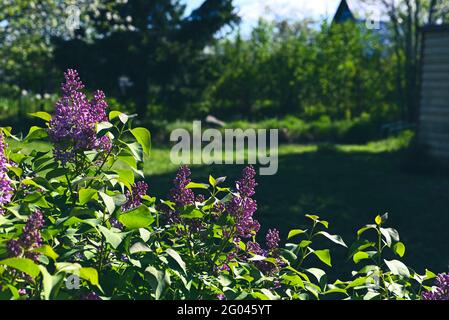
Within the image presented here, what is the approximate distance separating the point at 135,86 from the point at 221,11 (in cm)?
277

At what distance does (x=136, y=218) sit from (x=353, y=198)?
7.08 metres

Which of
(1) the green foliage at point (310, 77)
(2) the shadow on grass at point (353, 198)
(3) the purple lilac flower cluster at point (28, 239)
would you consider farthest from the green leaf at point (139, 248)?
(1) the green foliage at point (310, 77)

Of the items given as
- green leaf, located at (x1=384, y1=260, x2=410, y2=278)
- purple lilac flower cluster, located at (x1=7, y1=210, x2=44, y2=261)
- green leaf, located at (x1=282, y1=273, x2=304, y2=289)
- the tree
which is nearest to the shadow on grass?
green leaf, located at (x1=384, y1=260, x2=410, y2=278)

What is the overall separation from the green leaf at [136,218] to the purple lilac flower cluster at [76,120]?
362 millimetres

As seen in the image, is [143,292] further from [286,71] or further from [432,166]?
[286,71]

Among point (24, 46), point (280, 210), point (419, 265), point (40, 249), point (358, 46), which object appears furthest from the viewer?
point (358, 46)

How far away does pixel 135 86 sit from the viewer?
15.9 metres

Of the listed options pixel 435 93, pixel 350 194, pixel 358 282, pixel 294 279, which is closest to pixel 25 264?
pixel 294 279

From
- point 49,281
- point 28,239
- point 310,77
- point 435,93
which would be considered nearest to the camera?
point 49,281

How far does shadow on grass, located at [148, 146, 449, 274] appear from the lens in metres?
6.75

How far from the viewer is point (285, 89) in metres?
19.8

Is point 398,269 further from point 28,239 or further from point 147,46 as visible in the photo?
point 147,46

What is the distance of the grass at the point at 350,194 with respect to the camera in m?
6.90

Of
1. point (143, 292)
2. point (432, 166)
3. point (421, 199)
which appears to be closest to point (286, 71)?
point (432, 166)
